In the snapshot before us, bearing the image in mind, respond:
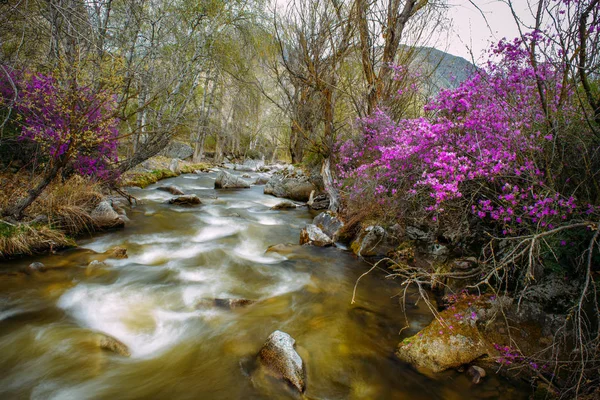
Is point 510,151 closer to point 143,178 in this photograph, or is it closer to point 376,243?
point 376,243

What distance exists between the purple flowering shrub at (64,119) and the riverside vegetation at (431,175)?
0.05 m

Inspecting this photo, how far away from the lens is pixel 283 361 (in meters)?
2.52

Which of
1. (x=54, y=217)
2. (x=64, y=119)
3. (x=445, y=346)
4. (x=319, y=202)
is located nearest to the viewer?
(x=445, y=346)

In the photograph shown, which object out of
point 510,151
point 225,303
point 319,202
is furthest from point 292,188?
point 510,151

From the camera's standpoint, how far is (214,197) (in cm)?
1005

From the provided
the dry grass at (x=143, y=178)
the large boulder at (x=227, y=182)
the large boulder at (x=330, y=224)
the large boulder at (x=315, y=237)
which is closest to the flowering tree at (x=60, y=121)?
the dry grass at (x=143, y=178)

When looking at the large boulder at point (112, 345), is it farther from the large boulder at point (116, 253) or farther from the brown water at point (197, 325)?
the large boulder at point (116, 253)

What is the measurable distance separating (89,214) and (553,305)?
23.1 ft

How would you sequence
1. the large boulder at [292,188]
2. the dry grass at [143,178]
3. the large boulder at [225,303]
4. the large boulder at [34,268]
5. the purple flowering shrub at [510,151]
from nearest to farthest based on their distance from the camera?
the purple flowering shrub at [510,151] < the large boulder at [225,303] < the large boulder at [34,268] < the dry grass at [143,178] < the large boulder at [292,188]

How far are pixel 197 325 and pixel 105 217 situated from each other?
3596mm

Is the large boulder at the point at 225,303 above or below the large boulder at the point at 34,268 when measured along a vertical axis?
below

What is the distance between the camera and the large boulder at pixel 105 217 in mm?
5570

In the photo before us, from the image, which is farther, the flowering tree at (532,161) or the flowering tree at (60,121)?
the flowering tree at (60,121)

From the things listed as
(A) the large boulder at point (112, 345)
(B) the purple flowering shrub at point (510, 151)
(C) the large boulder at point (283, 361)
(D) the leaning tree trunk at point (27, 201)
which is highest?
(B) the purple flowering shrub at point (510, 151)
